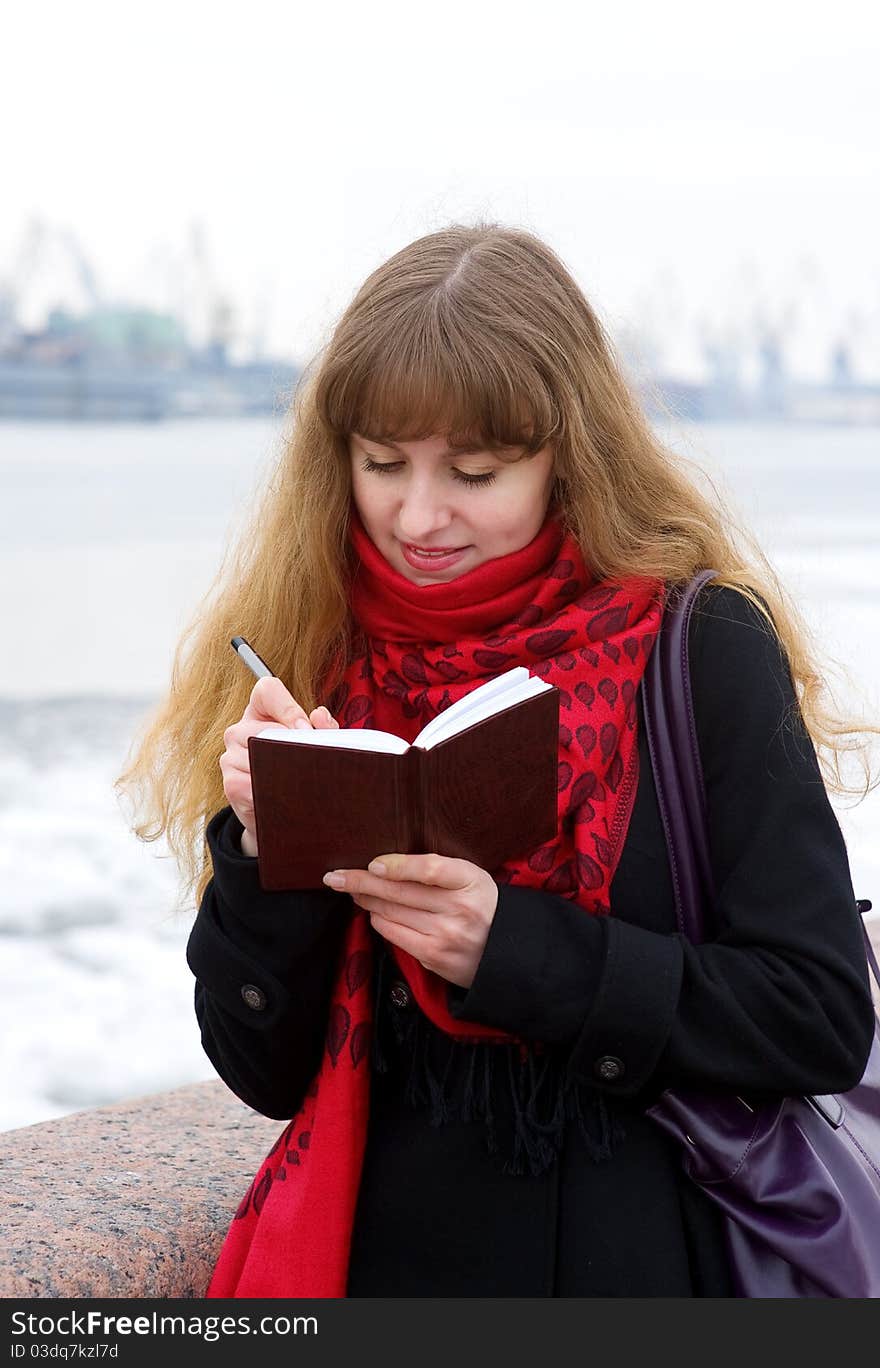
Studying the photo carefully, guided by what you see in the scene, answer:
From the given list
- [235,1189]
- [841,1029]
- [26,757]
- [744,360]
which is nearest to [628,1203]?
[841,1029]

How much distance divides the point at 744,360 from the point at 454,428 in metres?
5.59

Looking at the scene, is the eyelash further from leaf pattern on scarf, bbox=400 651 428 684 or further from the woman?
leaf pattern on scarf, bbox=400 651 428 684

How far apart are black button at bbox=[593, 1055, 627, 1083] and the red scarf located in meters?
0.12

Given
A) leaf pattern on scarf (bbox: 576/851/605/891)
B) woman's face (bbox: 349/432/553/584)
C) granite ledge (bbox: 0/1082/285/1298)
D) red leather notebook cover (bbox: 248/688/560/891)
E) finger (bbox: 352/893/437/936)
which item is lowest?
granite ledge (bbox: 0/1082/285/1298)

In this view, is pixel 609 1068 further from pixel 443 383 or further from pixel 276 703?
pixel 443 383

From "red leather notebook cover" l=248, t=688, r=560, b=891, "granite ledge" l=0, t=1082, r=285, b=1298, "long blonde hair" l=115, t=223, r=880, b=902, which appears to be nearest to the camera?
"red leather notebook cover" l=248, t=688, r=560, b=891

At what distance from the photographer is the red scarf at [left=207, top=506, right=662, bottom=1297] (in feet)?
5.30

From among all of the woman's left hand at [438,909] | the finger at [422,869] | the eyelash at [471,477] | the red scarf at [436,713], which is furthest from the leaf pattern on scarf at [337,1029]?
the eyelash at [471,477]

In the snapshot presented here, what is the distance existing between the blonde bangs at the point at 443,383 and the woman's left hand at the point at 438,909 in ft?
1.46

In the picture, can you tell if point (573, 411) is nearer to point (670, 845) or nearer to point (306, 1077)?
point (670, 845)

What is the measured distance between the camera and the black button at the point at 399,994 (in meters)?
1.67

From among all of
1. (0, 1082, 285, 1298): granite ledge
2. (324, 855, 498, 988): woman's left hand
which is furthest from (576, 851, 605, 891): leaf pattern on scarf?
(0, 1082, 285, 1298): granite ledge

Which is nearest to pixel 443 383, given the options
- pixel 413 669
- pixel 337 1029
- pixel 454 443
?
pixel 454 443

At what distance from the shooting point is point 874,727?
6.10ft
